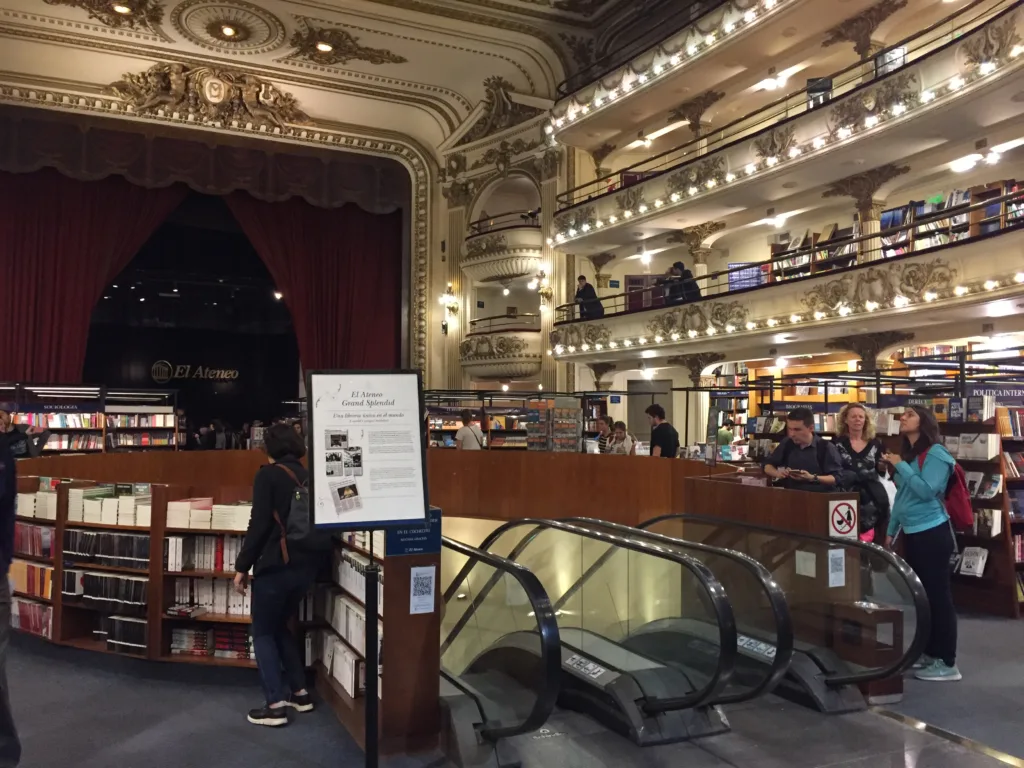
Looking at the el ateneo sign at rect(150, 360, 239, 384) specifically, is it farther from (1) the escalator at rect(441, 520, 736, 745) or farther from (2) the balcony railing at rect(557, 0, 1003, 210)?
(1) the escalator at rect(441, 520, 736, 745)

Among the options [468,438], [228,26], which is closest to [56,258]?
[228,26]

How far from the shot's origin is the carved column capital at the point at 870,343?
1175 cm

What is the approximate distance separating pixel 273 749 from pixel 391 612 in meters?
0.87

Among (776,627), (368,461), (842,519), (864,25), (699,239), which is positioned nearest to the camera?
(368,461)

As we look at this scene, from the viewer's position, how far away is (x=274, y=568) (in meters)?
4.19

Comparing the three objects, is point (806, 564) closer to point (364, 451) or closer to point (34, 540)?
point (364, 451)

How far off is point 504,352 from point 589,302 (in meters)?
2.46

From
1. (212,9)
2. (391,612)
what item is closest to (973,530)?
(391,612)

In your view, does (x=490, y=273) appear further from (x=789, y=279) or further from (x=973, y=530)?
(x=973, y=530)

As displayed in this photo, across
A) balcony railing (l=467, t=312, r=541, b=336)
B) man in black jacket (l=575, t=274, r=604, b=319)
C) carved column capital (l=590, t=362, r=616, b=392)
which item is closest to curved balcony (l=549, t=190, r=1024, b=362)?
man in black jacket (l=575, t=274, r=604, b=319)

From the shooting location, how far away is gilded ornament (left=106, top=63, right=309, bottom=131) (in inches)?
619

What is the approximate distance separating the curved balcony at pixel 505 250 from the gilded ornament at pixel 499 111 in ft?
6.52

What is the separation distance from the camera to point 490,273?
17438 millimetres

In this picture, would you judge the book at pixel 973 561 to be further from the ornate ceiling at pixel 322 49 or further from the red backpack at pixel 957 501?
the ornate ceiling at pixel 322 49
